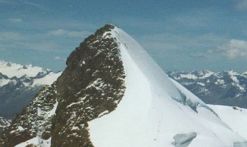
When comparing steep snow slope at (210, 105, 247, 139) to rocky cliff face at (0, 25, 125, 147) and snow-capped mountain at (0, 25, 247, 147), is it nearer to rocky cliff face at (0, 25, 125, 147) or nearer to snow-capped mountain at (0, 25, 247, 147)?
snow-capped mountain at (0, 25, 247, 147)

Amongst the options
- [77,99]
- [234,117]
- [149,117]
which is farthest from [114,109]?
[234,117]

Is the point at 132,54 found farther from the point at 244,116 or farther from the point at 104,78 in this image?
the point at 244,116

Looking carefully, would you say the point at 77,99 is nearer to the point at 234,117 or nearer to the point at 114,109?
the point at 114,109

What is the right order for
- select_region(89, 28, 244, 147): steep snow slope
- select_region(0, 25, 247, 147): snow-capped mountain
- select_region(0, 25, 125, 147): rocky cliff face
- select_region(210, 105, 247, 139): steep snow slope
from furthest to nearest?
select_region(210, 105, 247, 139): steep snow slope, select_region(0, 25, 125, 147): rocky cliff face, select_region(0, 25, 247, 147): snow-capped mountain, select_region(89, 28, 244, 147): steep snow slope

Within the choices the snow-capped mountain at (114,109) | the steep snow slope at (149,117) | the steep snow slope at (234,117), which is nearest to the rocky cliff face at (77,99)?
the snow-capped mountain at (114,109)

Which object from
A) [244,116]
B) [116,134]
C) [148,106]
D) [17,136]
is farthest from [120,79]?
[244,116]

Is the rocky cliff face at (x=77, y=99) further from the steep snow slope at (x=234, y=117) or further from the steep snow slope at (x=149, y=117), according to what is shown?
the steep snow slope at (x=234, y=117)

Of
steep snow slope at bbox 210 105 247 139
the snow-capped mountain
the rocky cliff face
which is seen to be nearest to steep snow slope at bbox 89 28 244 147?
the snow-capped mountain
